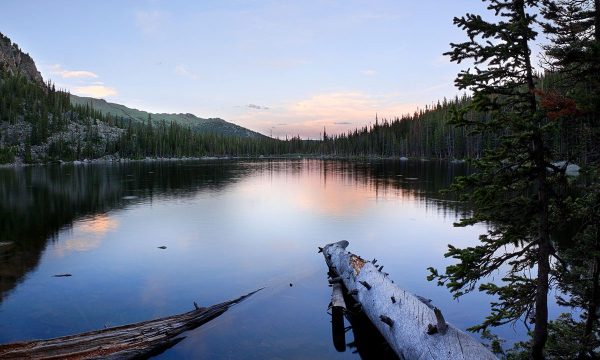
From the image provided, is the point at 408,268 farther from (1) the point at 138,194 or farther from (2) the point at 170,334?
(1) the point at 138,194

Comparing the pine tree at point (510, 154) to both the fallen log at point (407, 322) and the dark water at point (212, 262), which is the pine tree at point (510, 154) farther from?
the dark water at point (212, 262)

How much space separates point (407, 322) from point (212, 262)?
1549 centimetres

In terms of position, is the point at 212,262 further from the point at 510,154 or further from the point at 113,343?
the point at 510,154

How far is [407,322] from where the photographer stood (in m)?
11.8

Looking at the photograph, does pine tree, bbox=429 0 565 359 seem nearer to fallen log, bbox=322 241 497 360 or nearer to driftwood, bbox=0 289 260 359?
fallen log, bbox=322 241 497 360

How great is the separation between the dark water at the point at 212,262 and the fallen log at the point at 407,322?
1.67 m

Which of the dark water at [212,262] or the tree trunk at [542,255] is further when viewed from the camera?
the dark water at [212,262]

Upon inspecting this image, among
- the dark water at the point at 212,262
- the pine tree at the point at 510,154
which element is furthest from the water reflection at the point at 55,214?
the pine tree at the point at 510,154

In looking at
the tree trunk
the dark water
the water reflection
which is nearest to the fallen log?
the tree trunk

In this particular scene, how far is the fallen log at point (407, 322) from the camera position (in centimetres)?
976

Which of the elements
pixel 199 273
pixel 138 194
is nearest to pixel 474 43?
pixel 199 273

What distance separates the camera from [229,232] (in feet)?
112

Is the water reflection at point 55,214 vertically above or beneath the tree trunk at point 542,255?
beneath

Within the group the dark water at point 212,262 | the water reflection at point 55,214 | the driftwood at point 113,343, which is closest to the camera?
the driftwood at point 113,343
